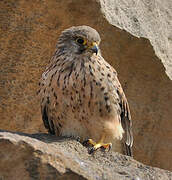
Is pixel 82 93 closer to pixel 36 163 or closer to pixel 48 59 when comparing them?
pixel 48 59

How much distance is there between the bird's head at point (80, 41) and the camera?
4.60 meters

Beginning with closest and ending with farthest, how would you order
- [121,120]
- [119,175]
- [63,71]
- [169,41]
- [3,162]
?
[3,162], [119,175], [63,71], [121,120], [169,41]

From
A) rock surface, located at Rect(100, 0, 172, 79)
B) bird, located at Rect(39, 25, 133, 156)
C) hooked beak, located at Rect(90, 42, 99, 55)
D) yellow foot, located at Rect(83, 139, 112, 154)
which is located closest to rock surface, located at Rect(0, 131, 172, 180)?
yellow foot, located at Rect(83, 139, 112, 154)

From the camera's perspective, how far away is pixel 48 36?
520 cm

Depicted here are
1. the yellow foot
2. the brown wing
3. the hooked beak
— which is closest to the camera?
the yellow foot

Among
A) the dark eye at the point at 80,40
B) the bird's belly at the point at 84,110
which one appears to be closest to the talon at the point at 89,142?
the bird's belly at the point at 84,110

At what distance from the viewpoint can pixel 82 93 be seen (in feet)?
14.5

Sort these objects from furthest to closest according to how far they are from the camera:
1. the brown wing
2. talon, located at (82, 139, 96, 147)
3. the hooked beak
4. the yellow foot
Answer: the brown wing, the hooked beak, talon, located at (82, 139, 96, 147), the yellow foot

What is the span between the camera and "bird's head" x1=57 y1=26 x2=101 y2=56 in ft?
15.1

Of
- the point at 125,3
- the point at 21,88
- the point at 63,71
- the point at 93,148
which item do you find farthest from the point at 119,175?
the point at 125,3

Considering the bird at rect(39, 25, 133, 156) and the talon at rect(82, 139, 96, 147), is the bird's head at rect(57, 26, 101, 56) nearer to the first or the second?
the bird at rect(39, 25, 133, 156)

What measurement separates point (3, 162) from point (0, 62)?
7.90 feet

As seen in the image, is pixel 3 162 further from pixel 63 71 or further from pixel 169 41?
pixel 169 41

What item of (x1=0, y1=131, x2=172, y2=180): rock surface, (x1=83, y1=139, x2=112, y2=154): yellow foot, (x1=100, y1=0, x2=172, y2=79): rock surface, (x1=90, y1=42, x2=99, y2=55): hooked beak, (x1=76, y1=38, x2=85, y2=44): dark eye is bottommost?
(x1=83, y1=139, x2=112, y2=154): yellow foot
